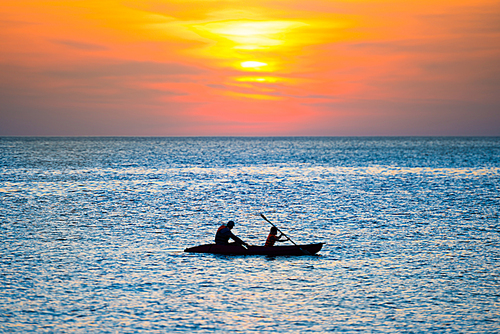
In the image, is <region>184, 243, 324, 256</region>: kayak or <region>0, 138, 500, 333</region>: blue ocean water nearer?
<region>0, 138, 500, 333</region>: blue ocean water

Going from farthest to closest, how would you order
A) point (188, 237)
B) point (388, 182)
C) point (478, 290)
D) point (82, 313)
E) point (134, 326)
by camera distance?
1. point (388, 182)
2. point (188, 237)
3. point (478, 290)
4. point (82, 313)
5. point (134, 326)

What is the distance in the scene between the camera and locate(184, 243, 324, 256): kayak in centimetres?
2320

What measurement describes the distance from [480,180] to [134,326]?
195ft

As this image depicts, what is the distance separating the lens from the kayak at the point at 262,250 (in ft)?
76.1

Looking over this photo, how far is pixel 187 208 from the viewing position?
40.5 meters

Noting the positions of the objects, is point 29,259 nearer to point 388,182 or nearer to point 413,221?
point 413,221

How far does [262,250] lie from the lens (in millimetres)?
23312

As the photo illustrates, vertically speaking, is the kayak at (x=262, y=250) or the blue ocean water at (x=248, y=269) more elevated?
the kayak at (x=262, y=250)

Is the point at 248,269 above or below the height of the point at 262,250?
below

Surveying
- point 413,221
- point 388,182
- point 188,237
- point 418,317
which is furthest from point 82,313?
point 388,182

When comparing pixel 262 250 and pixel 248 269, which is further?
pixel 262 250

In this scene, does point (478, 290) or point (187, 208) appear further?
point (187, 208)

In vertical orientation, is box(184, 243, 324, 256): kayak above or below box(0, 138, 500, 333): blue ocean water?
above

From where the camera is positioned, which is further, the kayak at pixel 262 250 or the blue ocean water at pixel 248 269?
the kayak at pixel 262 250
